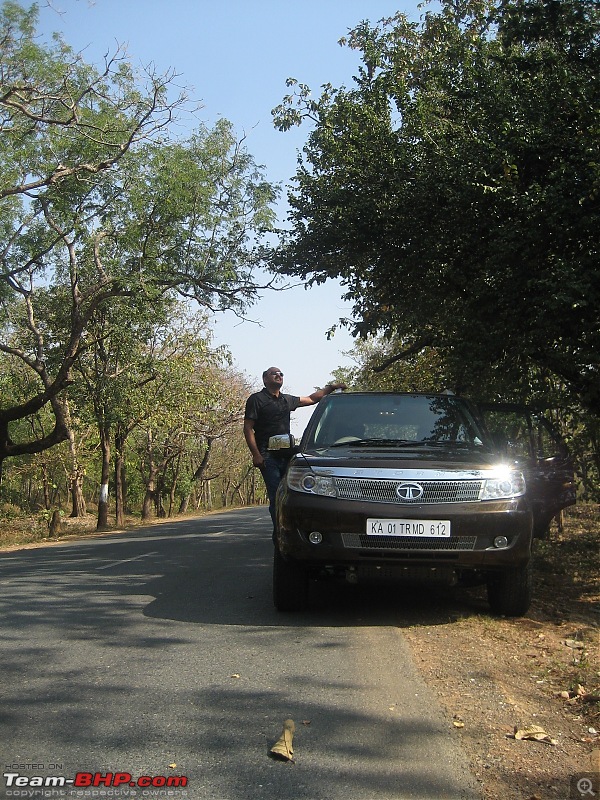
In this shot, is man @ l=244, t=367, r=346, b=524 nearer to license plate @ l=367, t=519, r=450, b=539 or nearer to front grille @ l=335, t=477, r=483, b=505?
front grille @ l=335, t=477, r=483, b=505

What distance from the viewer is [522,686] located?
4.88 metres

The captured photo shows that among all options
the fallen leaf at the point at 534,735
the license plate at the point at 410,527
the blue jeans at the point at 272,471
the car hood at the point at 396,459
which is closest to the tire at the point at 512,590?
the license plate at the point at 410,527

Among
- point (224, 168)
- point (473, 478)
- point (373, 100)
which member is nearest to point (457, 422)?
point (473, 478)

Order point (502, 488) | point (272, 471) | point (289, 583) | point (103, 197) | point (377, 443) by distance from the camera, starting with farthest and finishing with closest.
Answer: point (103, 197) → point (272, 471) → point (377, 443) → point (289, 583) → point (502, 488)

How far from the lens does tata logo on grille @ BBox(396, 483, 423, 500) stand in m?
6.13

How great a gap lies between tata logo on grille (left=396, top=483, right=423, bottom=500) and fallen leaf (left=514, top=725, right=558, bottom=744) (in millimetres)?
2281

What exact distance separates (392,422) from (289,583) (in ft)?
6.03

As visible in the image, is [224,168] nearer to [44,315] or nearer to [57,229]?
[57,229]

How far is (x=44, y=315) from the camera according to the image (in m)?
25.6

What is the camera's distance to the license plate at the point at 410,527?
605 centimetres

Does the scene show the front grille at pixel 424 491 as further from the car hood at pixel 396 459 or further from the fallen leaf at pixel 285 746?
the fallen leaf at pixel 285 746

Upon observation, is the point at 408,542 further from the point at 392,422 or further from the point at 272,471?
the point at 272,471

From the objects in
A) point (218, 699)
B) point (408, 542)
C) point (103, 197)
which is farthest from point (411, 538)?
point (103, 197)

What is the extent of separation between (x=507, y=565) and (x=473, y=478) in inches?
27.8
